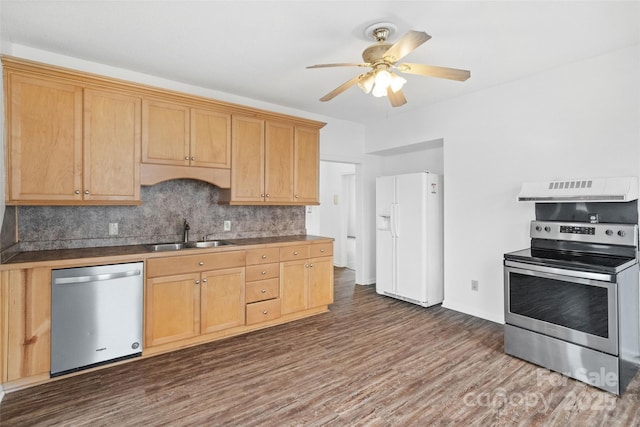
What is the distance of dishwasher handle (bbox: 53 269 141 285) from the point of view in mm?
2367

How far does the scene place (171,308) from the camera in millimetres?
2850

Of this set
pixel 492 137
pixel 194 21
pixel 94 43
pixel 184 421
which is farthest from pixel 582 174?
pixel 94 43

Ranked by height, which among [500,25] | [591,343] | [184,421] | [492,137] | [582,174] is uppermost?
[500,25]

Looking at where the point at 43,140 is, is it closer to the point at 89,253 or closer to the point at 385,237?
the point at 89,253

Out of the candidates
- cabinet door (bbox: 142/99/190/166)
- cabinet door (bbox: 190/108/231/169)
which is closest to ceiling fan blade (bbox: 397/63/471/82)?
cabinet door (bbox: 190/108/231/169)

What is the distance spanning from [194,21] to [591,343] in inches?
146

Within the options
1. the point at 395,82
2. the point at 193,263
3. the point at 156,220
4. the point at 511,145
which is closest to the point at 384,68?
the point at 395,82

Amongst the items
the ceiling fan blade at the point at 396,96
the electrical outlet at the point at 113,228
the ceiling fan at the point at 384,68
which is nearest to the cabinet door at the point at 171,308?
the electrical outlet at the point at 113,228

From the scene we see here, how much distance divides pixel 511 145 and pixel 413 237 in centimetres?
153

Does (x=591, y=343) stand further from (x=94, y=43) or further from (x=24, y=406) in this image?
(x=94, y=43)

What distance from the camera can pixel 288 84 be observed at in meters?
3.49

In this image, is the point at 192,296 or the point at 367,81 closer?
the point at 367,81

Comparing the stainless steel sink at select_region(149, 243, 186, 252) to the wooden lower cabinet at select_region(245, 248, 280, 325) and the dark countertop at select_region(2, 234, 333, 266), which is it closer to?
the dark countertop at select_region(2, 234, 333, 266)

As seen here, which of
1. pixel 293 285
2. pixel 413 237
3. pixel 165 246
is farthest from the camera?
pixel 413 237
